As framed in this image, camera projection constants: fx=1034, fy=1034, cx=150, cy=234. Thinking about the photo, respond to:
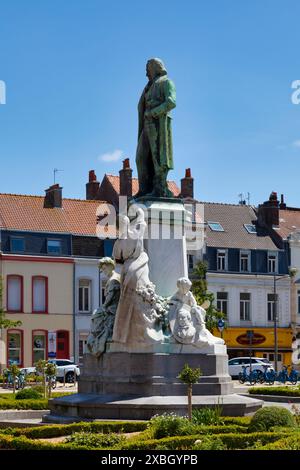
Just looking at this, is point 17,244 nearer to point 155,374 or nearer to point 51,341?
point 51,341

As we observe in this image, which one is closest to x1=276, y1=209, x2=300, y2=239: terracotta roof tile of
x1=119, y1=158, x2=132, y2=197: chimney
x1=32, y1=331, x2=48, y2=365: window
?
x1=119, y1=158, x2=132, y2=197: chimney

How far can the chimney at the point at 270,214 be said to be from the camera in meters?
64.2

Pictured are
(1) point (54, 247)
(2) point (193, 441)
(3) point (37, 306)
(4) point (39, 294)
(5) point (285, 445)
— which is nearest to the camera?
(5) point (285, 445)

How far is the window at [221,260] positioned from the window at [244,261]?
3.93 feet

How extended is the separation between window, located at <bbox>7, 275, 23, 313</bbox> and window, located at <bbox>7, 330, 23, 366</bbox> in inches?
50.0

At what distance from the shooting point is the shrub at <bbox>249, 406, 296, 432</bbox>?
1677cm

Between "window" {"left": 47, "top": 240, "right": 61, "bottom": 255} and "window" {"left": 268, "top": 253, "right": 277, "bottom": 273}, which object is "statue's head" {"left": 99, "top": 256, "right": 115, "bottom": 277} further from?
"window" {"left": 268, "top": 253, "right": 277, "bottom": 273}

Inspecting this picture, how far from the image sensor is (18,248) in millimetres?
55312

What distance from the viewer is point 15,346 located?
55.0 meters

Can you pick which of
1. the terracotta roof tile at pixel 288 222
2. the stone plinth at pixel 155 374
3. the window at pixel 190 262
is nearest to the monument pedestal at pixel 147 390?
the stone plinth at pixel 155 374

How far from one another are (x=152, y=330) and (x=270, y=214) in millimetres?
44982

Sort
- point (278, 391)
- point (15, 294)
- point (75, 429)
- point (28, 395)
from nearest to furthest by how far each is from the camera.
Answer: point (75, 429), point (28, 395), point (278, 391), point (15, 294)

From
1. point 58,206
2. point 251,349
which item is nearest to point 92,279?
point 58,206

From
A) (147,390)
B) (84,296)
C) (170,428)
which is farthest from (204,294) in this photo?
(170,428)
